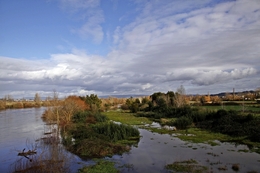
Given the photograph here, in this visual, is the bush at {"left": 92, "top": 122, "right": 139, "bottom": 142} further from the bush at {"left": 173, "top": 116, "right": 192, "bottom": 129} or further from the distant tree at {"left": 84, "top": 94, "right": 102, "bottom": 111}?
the distant tree at {"left": 84, "top": 94, "right": 102, "bottom": 111}

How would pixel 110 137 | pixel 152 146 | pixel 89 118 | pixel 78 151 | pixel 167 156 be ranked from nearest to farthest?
pixel 167 156 → pixel 78 151 → pixel 152 146 → pixel 110 137 → pixel 89 118

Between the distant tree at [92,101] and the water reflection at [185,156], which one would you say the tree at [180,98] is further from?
the water reflection at [185,156]

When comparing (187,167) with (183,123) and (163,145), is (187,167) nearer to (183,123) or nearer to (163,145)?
(163,145)

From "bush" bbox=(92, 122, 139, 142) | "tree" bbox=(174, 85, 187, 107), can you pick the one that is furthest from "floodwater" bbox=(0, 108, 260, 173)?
"tree" bbox=(174, 85, 187, 107)

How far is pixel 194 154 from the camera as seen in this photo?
16.5 metres

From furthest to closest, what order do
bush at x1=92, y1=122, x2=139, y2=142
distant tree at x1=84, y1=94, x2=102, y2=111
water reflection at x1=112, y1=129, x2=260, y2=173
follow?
distant tree at x1=84, y1=94, x2=102, y2=111
bush at x1=92, y1=122, x2=139, y2=142
water reflection at x1=112, y1=129, x2=260, y2=173

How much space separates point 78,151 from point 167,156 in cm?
710

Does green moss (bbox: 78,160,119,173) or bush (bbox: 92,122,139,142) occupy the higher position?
bush (bbox: 92,122,139,142)

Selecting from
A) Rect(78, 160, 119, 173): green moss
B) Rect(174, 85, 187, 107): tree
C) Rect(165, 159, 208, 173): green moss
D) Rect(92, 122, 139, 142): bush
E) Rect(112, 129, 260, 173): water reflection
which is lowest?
Rect(112, 129, 260, 173): water reflection

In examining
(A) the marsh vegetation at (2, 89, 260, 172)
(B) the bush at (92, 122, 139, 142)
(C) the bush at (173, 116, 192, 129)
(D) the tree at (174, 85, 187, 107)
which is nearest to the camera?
(A) the marsh vegetation at (2, 89, 260, 172)

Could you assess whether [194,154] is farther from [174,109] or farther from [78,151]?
[174,109]

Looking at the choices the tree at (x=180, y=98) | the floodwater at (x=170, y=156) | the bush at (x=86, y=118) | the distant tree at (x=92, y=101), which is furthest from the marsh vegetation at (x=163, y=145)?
the distant tree at (x=92, y=101)

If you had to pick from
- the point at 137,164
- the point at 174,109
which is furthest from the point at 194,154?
the point at 174,109

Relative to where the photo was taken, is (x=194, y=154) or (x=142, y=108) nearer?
(x=194, y=154)
